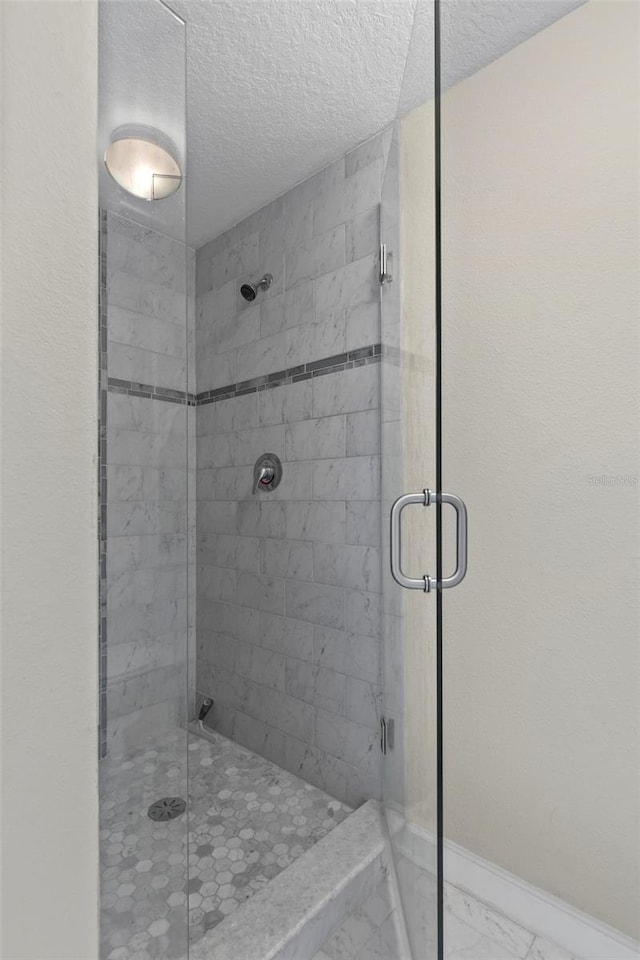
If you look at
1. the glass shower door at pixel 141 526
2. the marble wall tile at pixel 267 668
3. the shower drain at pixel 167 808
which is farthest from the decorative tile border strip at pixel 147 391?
the marble wall tile at pixel 267 668

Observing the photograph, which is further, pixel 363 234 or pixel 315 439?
pixel 315 439

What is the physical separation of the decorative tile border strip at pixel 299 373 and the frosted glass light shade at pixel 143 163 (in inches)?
38.2

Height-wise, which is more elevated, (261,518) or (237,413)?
(237,413)

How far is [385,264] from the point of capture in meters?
1.50

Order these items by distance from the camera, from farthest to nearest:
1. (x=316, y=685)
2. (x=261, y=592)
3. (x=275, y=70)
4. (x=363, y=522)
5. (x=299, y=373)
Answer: (x=261, y=592) < (x=299, y=373) < (x=316, y=685) < (x=363, y=522) < (x=275, y=70)

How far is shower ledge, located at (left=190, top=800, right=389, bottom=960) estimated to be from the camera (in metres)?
0.99

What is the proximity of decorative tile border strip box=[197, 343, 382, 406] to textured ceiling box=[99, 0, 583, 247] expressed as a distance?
2.28 ft

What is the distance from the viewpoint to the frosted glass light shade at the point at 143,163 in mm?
634

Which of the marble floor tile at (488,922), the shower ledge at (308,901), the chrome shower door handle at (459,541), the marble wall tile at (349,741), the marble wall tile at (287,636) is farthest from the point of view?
the marble wall tile at (287,636)

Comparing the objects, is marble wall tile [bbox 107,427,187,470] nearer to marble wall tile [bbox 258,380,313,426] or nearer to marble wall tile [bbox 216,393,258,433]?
marble wall tile [bbox 258,380,313,426]

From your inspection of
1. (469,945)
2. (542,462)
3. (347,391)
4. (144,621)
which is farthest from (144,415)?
(469,945)

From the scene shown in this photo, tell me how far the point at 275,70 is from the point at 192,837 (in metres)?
2.30

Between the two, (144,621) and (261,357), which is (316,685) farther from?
(261,357)

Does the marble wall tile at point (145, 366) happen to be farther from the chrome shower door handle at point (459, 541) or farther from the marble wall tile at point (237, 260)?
the marble wall tile at point (237, 260)
